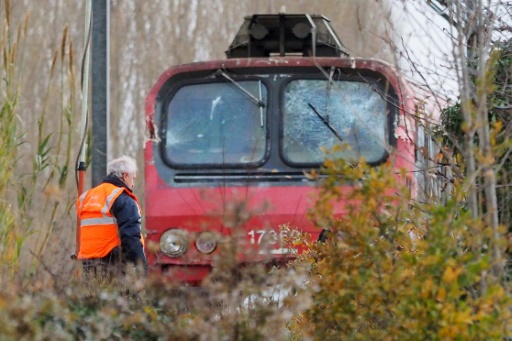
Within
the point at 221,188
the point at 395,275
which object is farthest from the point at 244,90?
the point at 395,275

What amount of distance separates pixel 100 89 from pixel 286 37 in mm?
1789

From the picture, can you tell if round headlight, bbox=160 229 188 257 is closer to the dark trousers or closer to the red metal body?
the red metal body

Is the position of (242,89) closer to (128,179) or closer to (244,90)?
(244,90)

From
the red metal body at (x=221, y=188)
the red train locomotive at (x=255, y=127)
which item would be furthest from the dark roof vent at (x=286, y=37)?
the red metal body at (x=221, y=188)

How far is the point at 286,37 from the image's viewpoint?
32.3ft

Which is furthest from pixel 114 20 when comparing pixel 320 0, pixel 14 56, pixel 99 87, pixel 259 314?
pixel 259 314

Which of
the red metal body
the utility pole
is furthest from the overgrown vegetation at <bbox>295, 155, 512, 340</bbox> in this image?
the utility pole

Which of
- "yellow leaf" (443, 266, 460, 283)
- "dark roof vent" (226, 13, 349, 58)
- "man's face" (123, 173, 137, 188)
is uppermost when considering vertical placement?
"dark roof vent" (226, 13, 349, 58)

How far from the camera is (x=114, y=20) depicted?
26.6 metres

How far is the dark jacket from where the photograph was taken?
7.93m

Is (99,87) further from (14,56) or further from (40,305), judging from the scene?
(40,305)

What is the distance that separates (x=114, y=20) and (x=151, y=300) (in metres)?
22.3

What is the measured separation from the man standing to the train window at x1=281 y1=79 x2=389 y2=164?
4.85 ft

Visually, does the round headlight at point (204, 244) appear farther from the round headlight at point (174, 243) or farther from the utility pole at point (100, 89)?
the utility pole at point (100, 89)
